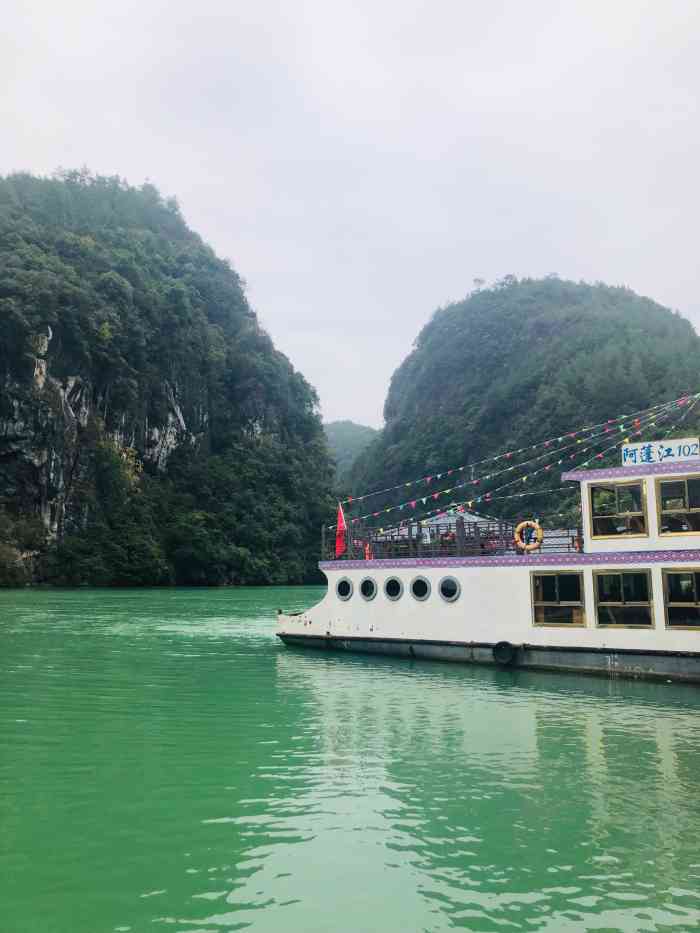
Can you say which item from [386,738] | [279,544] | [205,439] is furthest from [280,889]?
[205,439]

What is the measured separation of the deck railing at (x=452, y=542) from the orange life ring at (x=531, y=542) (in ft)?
0.57

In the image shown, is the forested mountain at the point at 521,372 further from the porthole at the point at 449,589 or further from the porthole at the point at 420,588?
the porthole at the point at 449,589

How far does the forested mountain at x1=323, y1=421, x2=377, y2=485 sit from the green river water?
448ft

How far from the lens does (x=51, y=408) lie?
199 ft

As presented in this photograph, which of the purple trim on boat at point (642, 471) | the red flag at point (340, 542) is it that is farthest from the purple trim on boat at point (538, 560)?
the purple trim on boat at point (642, 471)

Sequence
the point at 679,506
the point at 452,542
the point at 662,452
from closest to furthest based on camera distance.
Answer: the point at 679,506
the point at 662,452
the point at 452,542

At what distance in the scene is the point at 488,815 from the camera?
715 cm

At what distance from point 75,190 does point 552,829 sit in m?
97.8

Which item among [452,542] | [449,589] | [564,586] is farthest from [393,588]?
[564,586]

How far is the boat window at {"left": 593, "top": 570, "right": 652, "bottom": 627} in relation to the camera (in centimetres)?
1416

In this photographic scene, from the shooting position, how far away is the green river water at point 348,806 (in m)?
5.41

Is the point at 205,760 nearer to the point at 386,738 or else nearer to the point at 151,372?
the point at 386,738

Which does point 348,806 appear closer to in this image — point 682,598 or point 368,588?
point 682,598

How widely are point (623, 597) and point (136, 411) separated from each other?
61.9 meters
